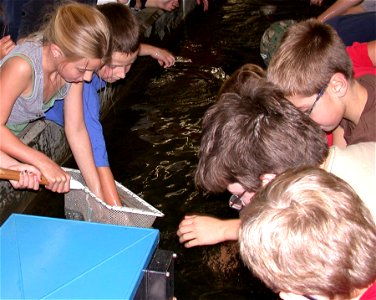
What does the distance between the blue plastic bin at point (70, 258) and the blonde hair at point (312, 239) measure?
1.06ft

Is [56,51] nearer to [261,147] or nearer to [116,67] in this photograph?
[116,67]

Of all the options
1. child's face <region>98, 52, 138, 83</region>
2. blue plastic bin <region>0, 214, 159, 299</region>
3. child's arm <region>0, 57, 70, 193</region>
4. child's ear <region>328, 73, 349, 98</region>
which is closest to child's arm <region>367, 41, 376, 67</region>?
child's ear <region>328, 73, 349, 98</region>

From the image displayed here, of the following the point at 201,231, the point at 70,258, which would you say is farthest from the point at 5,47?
the point at 70,258

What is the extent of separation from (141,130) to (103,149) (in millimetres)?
1250

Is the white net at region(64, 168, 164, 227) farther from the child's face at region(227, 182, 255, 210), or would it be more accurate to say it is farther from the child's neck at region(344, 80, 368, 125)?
the child's neck at region(344, 80, 368, 125)

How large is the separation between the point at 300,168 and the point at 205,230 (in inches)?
36.1

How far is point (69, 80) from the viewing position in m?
2.95

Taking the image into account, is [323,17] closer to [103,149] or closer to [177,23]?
[103,149]

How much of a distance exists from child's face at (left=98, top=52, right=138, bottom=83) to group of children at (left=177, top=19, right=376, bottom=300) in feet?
3.14

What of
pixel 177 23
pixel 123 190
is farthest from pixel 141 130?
pixel 177 23

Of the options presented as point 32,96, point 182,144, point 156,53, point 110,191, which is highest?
point 32,96

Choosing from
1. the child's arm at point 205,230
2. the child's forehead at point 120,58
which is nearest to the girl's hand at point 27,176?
the child's arm at point 205,230

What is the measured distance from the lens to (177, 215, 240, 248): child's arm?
2.41m

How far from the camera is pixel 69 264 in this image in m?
1.40
